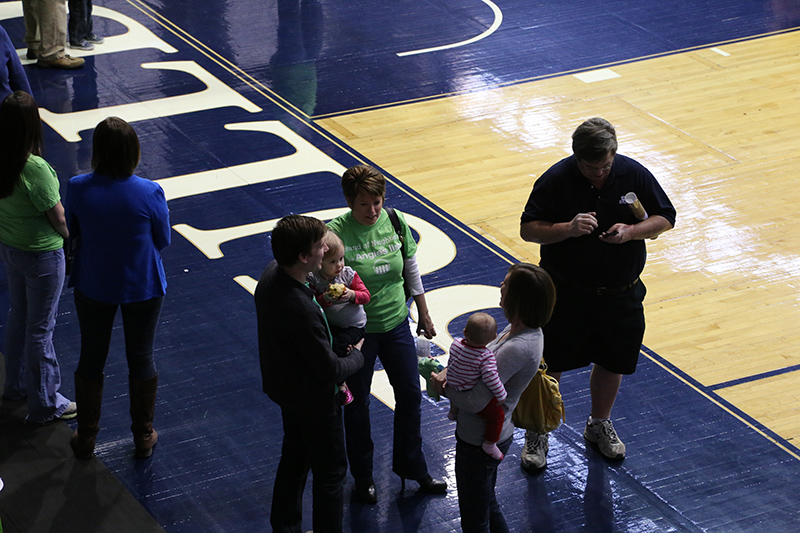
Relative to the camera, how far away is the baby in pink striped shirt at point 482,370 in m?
4.66

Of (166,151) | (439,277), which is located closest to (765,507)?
(439,277)

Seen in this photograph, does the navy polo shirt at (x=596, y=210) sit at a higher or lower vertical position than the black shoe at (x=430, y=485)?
higher

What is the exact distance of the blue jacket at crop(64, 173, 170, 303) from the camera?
541 centimetres

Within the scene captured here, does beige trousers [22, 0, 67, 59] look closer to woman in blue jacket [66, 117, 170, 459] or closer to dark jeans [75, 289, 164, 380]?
woman in blue jacket [66, 117, 170, 459]

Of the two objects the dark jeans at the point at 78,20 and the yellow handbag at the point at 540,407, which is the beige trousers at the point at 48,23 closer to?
the dark jeans at the point at 78,20

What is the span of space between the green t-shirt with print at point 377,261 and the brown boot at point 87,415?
1.66 m

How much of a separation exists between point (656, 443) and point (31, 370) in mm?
3913

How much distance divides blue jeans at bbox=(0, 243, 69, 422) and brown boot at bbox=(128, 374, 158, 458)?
0.58 metres

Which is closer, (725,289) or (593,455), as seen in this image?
(593,455)

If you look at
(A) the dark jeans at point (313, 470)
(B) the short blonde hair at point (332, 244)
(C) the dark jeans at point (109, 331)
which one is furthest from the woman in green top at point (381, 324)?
(C) the dark jeans at point (109, 331)

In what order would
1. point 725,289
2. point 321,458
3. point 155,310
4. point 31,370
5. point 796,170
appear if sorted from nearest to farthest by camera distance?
point 321,458
point 155,310
point 31,370
point 725,289
point 796,170

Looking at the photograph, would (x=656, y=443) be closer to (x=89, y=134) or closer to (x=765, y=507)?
(x=765, y=507)

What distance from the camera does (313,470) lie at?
194 inches

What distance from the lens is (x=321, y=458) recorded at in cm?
486
